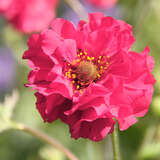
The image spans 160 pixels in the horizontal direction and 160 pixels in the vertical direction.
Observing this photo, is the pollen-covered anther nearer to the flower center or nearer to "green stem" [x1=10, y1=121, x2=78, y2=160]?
the flower center

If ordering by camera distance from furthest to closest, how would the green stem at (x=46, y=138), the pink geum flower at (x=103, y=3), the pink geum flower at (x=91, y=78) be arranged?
1. the pink geum flower at (x=103, y=3)
2. the green stem at (x=46, y=138)
3. the pink geum flower at (x=91, y=78)

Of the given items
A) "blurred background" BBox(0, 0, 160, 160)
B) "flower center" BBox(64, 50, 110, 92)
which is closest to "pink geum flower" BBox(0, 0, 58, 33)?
"blurred background" BBox(0, 0, 160, 160)

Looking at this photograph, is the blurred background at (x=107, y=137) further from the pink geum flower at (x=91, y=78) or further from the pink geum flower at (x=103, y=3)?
the pink geum flower at (x=91, y=78)

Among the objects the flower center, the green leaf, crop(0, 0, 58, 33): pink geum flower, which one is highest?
the flower center

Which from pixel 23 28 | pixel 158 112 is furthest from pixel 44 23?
pixel 158 112

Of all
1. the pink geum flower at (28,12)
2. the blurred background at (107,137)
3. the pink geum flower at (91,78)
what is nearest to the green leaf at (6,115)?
the blurred background at (107,137)

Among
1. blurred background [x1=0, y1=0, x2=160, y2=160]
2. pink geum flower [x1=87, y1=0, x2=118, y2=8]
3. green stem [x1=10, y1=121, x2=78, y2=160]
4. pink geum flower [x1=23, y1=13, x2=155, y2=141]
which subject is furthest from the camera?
pink geum flower [x1=87, y1=0, x2=118, y2=8]

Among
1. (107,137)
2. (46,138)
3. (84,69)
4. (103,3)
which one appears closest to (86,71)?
(84,69)

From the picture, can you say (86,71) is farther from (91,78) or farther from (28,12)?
(28,12)
